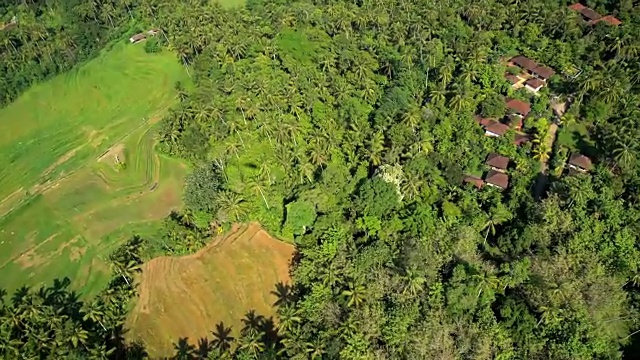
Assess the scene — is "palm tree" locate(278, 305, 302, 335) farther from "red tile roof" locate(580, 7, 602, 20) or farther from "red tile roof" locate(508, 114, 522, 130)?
"red tile roof" locate(580, 7, 602, 20)

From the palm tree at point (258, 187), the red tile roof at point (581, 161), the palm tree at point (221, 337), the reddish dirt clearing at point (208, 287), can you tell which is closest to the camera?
the palm tree at point (221, 337)

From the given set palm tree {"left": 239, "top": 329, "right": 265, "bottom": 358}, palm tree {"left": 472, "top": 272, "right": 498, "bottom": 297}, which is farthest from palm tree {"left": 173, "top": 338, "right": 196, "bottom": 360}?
palm tree {"left": 472, "top": 272, "right": 498, "bottom": 297}

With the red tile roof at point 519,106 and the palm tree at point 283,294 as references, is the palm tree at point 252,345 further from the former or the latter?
the red tile roof at point 519,106

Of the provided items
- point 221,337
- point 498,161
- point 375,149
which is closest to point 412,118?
point 375,149

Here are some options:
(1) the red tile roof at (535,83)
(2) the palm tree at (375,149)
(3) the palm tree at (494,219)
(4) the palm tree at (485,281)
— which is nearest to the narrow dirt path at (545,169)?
(1) the red tile roof at (535,83)

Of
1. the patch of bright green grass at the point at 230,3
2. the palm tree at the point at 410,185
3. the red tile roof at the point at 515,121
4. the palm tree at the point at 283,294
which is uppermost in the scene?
the patch of bright green grass at the point at 230,3

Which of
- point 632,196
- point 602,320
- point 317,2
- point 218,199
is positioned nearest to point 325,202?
point 218,199

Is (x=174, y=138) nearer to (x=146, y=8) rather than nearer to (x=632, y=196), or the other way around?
(x=146, y=8)

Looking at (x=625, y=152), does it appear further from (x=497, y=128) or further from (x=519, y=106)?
(x=519, y=106)
